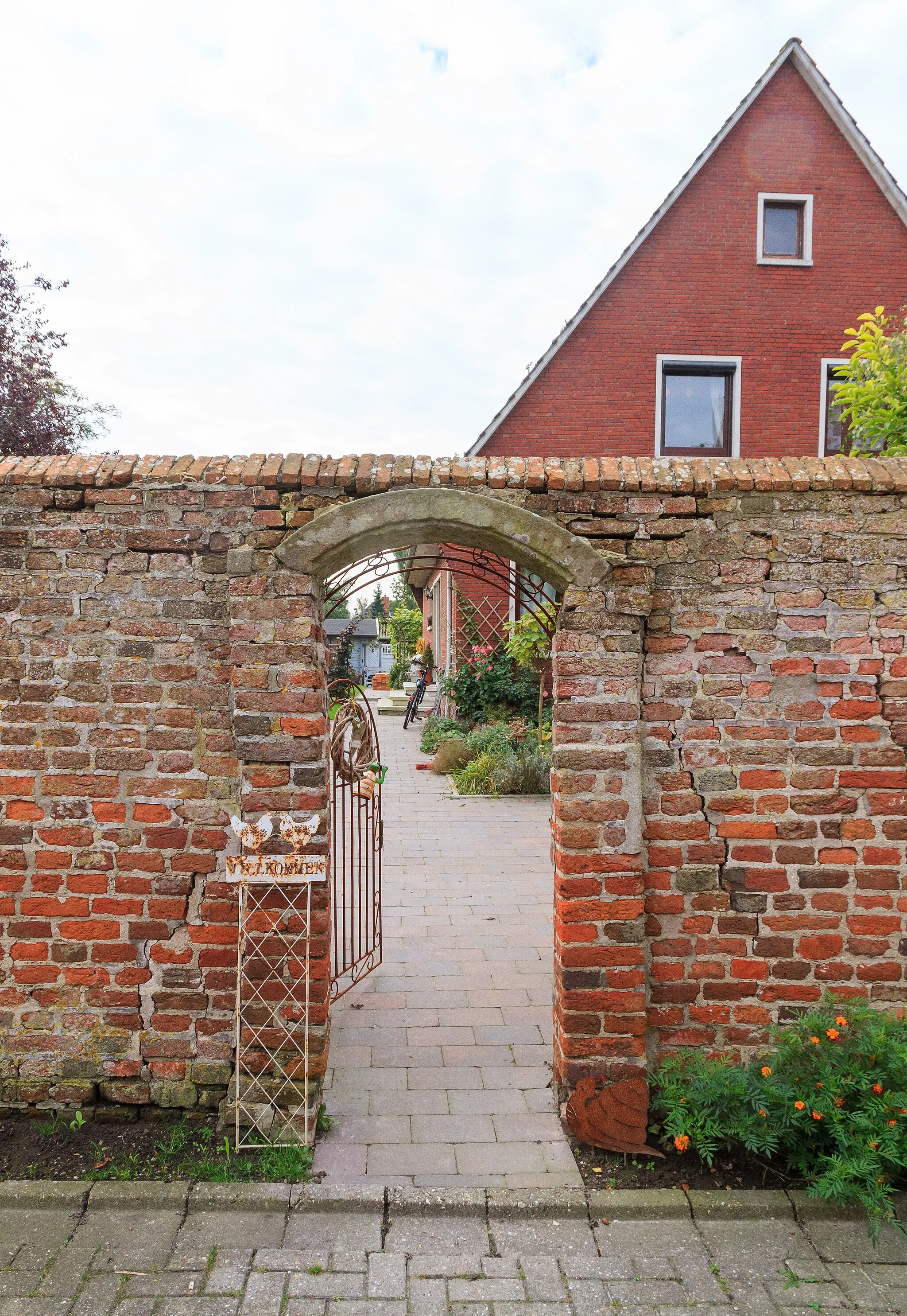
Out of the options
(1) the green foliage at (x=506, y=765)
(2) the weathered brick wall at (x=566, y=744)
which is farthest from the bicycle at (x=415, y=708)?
(2) the weathered brick wall at (x=566, y=744)

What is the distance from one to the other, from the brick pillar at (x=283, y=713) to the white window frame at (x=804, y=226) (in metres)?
11.8

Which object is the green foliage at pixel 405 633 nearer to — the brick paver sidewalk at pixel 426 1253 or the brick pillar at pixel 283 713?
the brick pillar at pixel 283 713

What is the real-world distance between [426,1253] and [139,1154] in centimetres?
123

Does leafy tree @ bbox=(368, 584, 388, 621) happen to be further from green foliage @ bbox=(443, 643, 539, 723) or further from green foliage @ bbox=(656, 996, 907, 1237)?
green foliage @ bbox=(656, 996, 907, 1237)

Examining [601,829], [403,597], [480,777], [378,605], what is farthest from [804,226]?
[378,605]

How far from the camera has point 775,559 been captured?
10.7 feet

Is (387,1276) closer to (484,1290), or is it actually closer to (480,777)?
(484,1290)

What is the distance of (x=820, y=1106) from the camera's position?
291cm

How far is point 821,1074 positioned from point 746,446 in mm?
10624

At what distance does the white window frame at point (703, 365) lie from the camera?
12.0m

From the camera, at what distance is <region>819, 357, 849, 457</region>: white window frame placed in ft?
39.3

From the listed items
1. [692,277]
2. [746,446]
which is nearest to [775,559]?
[746,446]

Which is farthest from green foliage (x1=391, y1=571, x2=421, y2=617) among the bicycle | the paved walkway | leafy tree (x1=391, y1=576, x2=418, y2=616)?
the paved walkway

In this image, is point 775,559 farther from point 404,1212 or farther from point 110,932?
point 110,932
